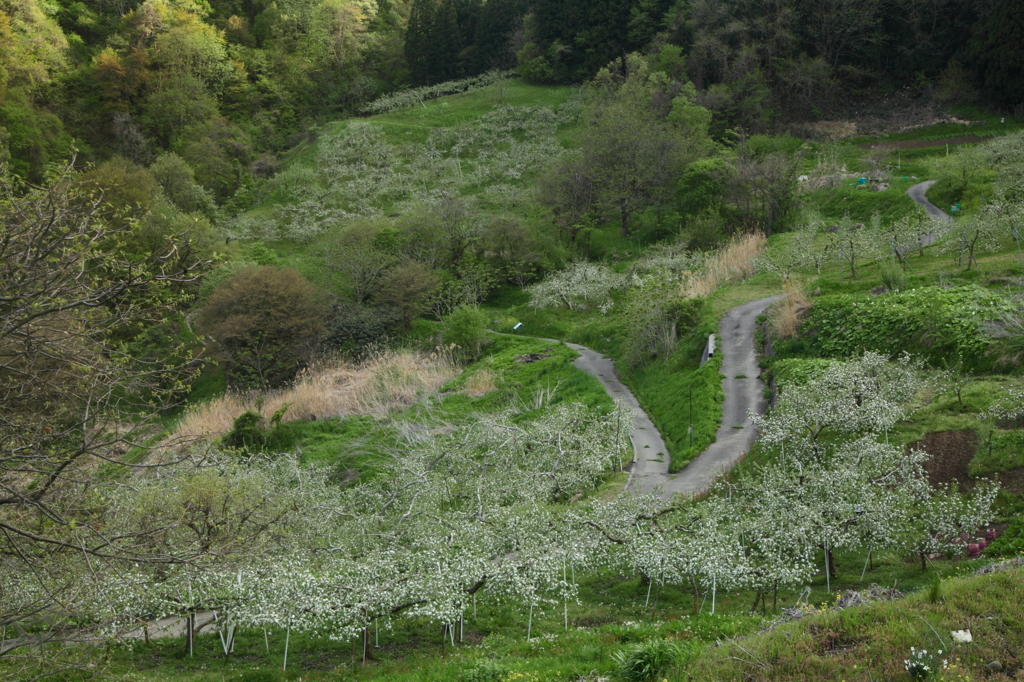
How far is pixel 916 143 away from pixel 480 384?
38.9 meters

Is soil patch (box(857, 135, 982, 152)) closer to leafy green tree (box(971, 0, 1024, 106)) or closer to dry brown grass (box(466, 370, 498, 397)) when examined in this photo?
leafy green tree (box(971, 0, 1024, 106))

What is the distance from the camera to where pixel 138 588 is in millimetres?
11180

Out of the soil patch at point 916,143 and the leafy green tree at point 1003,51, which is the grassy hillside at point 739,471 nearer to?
the soil patch at point 916,143

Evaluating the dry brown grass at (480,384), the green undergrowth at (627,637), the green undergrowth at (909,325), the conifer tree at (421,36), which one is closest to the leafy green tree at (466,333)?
the dry brown grass at (480,384)

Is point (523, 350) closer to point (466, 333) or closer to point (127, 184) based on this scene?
point (466, 333)

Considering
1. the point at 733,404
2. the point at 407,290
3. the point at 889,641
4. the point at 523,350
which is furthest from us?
the point at 407,290

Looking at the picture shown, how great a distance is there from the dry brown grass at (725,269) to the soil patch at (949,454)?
1561cm

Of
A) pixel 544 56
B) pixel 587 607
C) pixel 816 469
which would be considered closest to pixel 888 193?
pixel 816 469

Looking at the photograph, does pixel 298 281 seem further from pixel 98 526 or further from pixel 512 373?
→ pixel 98 526

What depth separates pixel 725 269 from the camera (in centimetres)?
3278

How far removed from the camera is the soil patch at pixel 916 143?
46.8 meters

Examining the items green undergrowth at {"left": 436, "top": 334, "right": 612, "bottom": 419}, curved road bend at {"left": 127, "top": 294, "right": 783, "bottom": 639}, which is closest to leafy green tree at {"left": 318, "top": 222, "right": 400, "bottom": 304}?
green undergrowth at {"left": 436, "top": 334, "right": 612, "bottom": 419}

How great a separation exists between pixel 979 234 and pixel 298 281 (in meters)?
30.1

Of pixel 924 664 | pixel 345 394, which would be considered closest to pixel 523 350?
pixel 345 394
